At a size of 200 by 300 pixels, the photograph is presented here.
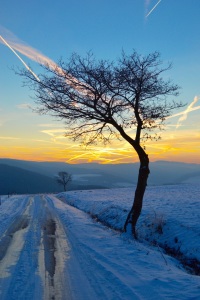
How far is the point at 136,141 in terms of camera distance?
14.8 m

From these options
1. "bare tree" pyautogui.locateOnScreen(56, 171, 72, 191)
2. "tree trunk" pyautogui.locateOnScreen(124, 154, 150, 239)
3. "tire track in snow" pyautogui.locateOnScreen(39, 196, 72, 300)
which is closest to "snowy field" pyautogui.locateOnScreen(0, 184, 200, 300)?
"tire track in snow" pyautogui.locateOnScreen(39, 196, 72, 300)

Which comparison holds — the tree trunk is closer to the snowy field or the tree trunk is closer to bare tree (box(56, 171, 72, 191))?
the snowy field

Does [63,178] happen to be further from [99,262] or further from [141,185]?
[99,262]

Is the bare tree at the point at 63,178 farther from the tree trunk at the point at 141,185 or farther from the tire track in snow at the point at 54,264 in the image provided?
the tree trunk at the point at 141,185

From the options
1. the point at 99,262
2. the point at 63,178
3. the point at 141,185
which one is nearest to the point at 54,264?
the point at 99,262

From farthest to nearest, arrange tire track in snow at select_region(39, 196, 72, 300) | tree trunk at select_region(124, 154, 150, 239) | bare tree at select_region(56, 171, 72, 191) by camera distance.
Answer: bare tree at select_region(56, 171, 72, 191) → tree trunk at select_region(124, 154, 150, 239) → tire track in snow at select_region(39, 196, 72, 300)

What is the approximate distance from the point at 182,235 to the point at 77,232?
5012 mm

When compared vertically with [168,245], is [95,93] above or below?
above

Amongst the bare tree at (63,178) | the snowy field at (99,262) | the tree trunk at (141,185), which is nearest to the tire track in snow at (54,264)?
the snowy field at (99,262)

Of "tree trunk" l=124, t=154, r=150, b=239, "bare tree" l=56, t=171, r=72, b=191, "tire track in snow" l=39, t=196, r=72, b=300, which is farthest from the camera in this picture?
"bare tree" l=56, t=171, r=72, b=191

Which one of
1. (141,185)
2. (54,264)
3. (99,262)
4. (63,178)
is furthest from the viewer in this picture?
(63,178)

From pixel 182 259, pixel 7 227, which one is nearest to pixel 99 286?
pixel 182 259

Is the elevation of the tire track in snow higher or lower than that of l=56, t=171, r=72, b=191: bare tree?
lower

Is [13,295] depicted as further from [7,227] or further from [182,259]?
[7,227]
